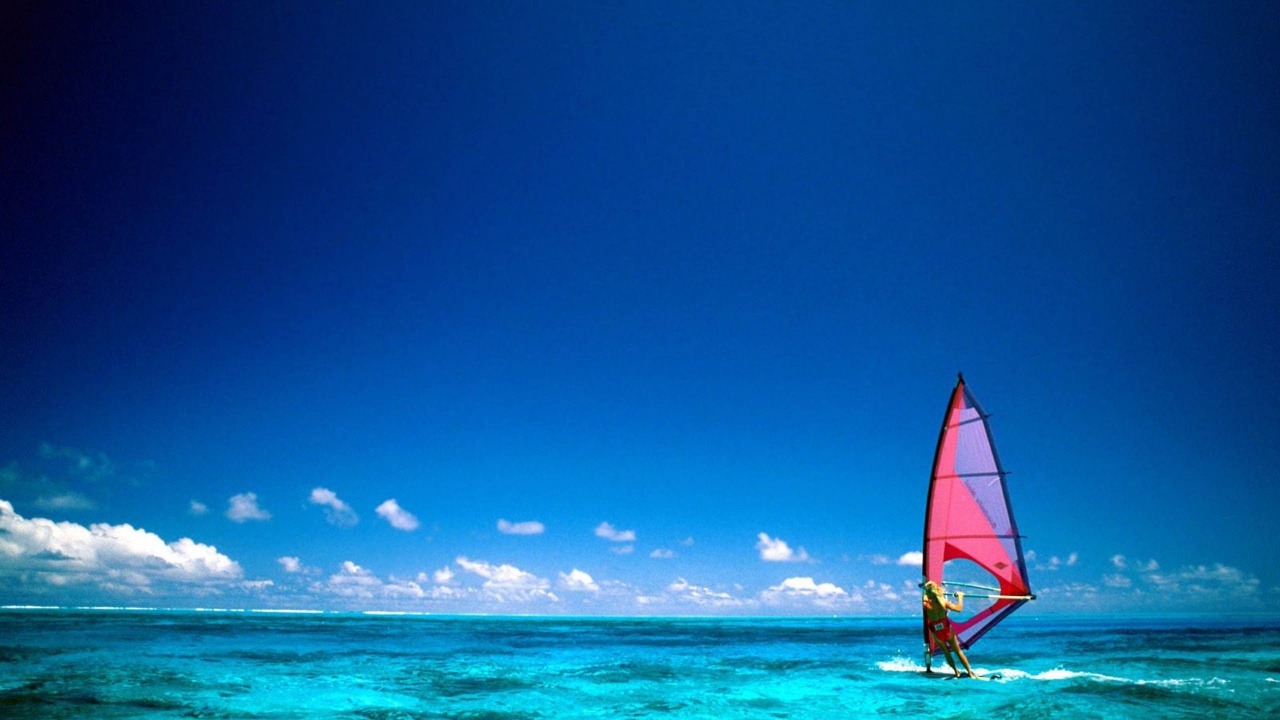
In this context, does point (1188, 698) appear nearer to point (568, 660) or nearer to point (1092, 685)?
point (1092, 685)

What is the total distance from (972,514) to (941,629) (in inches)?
152

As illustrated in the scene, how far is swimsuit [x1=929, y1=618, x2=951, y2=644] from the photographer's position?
19016 mm

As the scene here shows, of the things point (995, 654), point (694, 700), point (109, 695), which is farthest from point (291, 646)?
point (995, 654)

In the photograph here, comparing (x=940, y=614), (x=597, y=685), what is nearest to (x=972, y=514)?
(x=940, y=614)

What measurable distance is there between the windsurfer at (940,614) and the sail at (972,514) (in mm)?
482

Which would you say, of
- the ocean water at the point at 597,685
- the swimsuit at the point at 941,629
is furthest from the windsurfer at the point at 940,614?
the ocean water at the point at 597,685

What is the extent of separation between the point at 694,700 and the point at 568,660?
14308 millimetres

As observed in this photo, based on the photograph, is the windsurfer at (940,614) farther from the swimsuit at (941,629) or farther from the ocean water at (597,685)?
the ocean water at (597,685)

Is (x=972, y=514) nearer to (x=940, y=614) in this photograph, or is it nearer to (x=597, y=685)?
(x=940, y=614)

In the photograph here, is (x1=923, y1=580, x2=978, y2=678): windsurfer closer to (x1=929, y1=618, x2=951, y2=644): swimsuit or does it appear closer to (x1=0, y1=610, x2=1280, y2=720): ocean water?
(x1=929, y1=618, x2=951, y2=644): swimsuit

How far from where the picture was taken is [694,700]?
18203 mm

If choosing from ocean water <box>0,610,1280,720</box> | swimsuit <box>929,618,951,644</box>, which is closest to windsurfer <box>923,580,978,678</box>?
swimsuit <box>929,618,951,644</box>

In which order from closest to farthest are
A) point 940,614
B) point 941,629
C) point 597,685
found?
1. point 940,614
2. point 941,629
3. point 597,685

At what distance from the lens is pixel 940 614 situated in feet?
61.8
